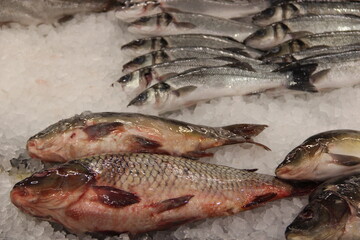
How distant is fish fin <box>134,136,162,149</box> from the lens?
2375 mm

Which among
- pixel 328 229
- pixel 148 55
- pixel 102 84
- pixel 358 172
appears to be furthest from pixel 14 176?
pixel 358 172

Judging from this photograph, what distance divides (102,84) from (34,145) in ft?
3.48

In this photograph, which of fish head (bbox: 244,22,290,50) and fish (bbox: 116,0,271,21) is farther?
fish (bbox: 116,0,271,21)

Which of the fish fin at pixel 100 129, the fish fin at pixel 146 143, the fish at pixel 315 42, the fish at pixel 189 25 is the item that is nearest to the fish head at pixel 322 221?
the fish fin at pixel 146 143

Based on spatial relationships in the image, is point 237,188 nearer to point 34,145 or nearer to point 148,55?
point 34,145

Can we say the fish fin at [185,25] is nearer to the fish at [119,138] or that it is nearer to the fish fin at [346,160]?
the fish at [119,138]

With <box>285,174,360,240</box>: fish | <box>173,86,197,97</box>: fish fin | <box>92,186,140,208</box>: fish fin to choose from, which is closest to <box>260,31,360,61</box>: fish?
<box>173,86,197,97</box>: fish fin

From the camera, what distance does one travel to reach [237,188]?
2137 millimetres

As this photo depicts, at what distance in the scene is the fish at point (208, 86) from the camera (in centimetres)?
296

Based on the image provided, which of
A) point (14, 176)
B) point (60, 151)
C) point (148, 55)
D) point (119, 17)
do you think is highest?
point (119, 17)

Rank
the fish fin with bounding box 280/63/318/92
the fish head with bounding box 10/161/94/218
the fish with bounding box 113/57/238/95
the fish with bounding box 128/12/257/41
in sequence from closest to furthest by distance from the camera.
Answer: the fish head with bounding box 10/161/94/218
the fish fin with bounding box 280/63/318/92
the fish with bounding box 113/57/238/95
the fish with bounding box 128/12/257/41

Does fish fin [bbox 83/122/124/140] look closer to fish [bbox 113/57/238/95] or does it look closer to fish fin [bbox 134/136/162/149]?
fish fin [bbox 134/136/162/149]

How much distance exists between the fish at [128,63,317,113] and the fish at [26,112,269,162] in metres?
0.49

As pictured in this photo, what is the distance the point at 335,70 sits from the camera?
295cm
